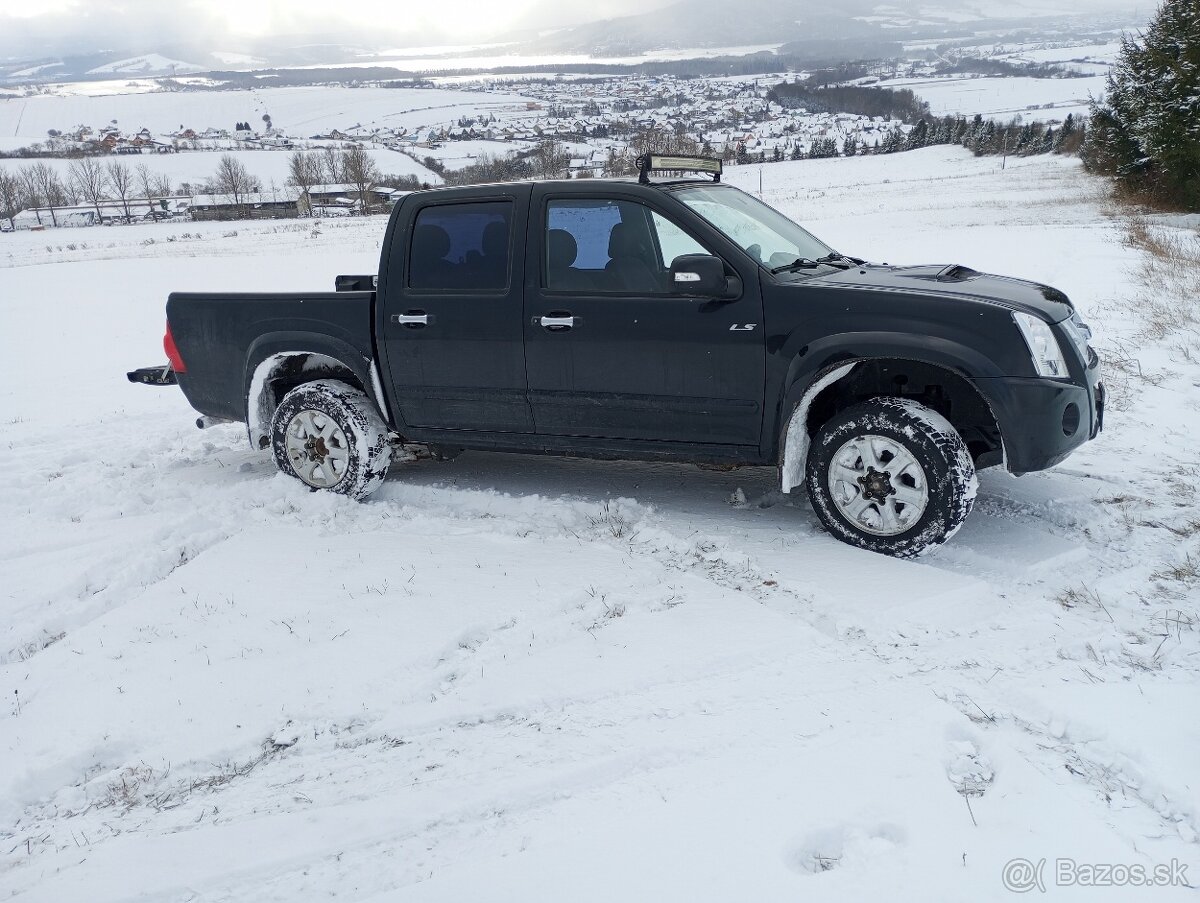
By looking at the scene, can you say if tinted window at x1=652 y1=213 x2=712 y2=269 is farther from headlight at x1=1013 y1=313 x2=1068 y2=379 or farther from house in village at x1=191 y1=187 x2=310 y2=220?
house in village at x1=191 y1=187 x2=310 y2=220

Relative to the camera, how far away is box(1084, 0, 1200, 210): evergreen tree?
2450cm

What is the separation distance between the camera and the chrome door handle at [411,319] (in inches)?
201

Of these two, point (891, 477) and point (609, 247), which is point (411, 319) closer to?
point (609, 247)

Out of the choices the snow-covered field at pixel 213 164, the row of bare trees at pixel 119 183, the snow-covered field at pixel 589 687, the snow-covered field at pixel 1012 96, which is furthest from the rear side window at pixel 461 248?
the snow-covered field at pixel 1012 96

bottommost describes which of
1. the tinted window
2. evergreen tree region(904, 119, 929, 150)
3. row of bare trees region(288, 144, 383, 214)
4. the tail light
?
row of bare trees region(288, 144, 383, 214)

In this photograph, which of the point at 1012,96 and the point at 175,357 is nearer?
the point at 175,357

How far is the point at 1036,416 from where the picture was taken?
12.9 ft

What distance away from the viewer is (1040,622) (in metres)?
3.54

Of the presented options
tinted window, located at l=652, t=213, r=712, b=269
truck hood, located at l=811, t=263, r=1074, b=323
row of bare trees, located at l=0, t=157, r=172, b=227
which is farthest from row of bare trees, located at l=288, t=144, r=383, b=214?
truck hood, located at l=811, t=263, r=1074, b=323

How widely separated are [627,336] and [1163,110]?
28525mm

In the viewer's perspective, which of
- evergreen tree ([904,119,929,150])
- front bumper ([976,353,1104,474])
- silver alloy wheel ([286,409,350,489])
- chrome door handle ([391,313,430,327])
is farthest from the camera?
evergreen tree ([904,119,929,150])

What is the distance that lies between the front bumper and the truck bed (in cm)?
355

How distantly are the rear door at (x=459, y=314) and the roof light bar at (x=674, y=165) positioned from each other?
0.69 meters

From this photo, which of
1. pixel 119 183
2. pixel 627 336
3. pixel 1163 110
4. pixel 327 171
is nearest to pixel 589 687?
pixel 627 336
